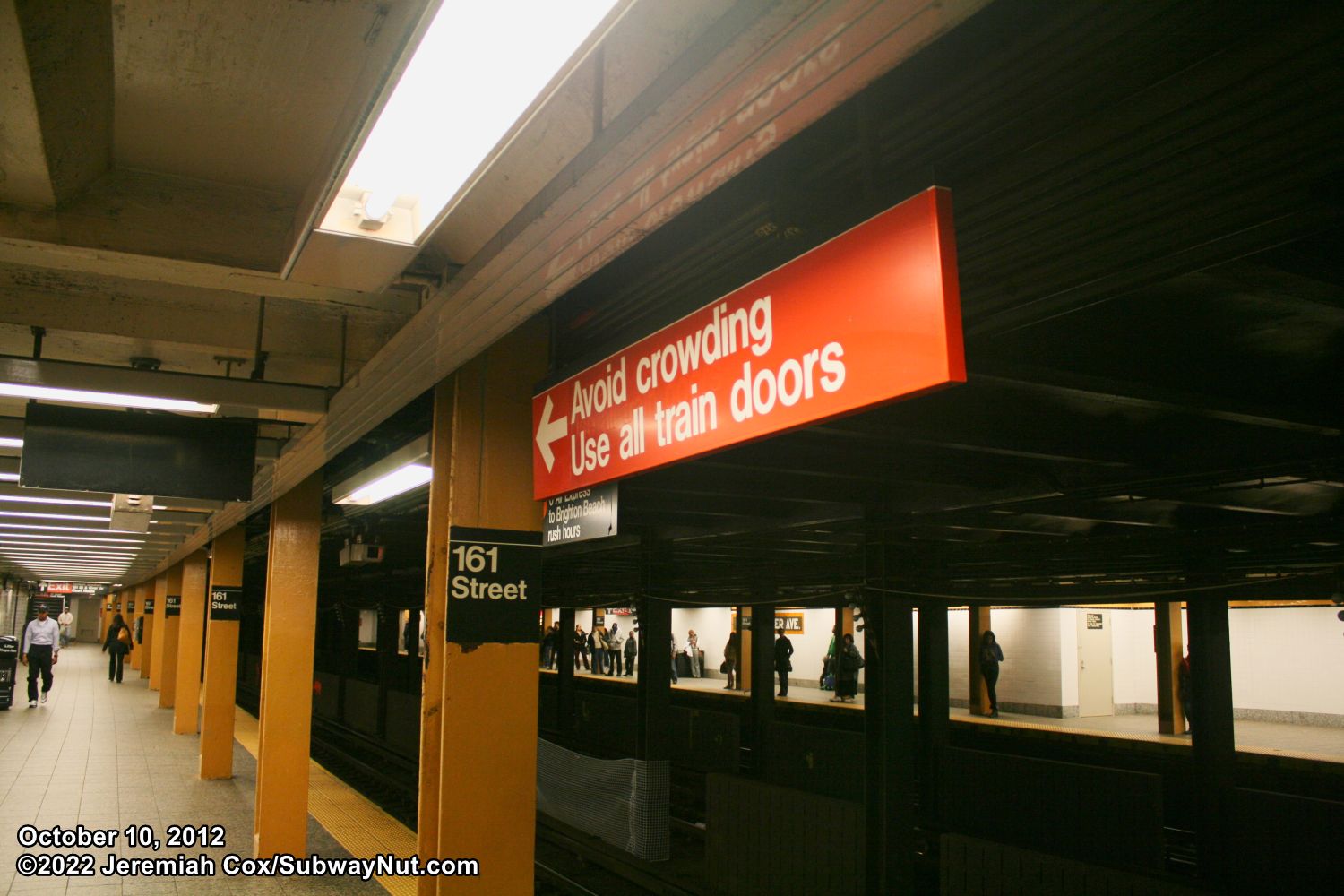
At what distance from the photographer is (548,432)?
3.82 m

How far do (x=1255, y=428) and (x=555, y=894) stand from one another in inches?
266

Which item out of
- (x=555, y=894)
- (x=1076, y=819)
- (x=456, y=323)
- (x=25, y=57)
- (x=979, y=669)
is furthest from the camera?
(x=979, y=669)

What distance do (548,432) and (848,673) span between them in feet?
60.6

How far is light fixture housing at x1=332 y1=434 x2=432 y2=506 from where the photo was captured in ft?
17.2

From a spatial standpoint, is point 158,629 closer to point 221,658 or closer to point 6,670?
point 6,670

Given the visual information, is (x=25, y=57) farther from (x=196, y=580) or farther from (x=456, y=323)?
(x=196, y=580)

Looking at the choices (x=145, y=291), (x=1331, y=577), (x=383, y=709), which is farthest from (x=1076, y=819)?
(x=383, y=709)

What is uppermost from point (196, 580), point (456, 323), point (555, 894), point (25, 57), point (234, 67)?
point (234, 67)

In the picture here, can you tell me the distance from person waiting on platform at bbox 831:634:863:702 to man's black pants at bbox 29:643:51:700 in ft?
52.7

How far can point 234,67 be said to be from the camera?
2979mm

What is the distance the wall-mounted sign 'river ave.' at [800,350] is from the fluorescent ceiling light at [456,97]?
2.33ft

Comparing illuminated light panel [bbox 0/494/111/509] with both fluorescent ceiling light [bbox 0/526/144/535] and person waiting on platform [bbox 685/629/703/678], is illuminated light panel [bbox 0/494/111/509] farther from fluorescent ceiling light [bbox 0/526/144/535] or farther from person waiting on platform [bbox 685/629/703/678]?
person waiting on platform [bbox 685/629/703/678]

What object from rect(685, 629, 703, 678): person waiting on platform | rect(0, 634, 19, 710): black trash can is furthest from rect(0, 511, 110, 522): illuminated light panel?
rect(685, 629, 703, 678): person waiting on platform

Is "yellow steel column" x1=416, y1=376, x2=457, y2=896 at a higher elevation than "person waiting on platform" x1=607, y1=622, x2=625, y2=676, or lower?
higher
